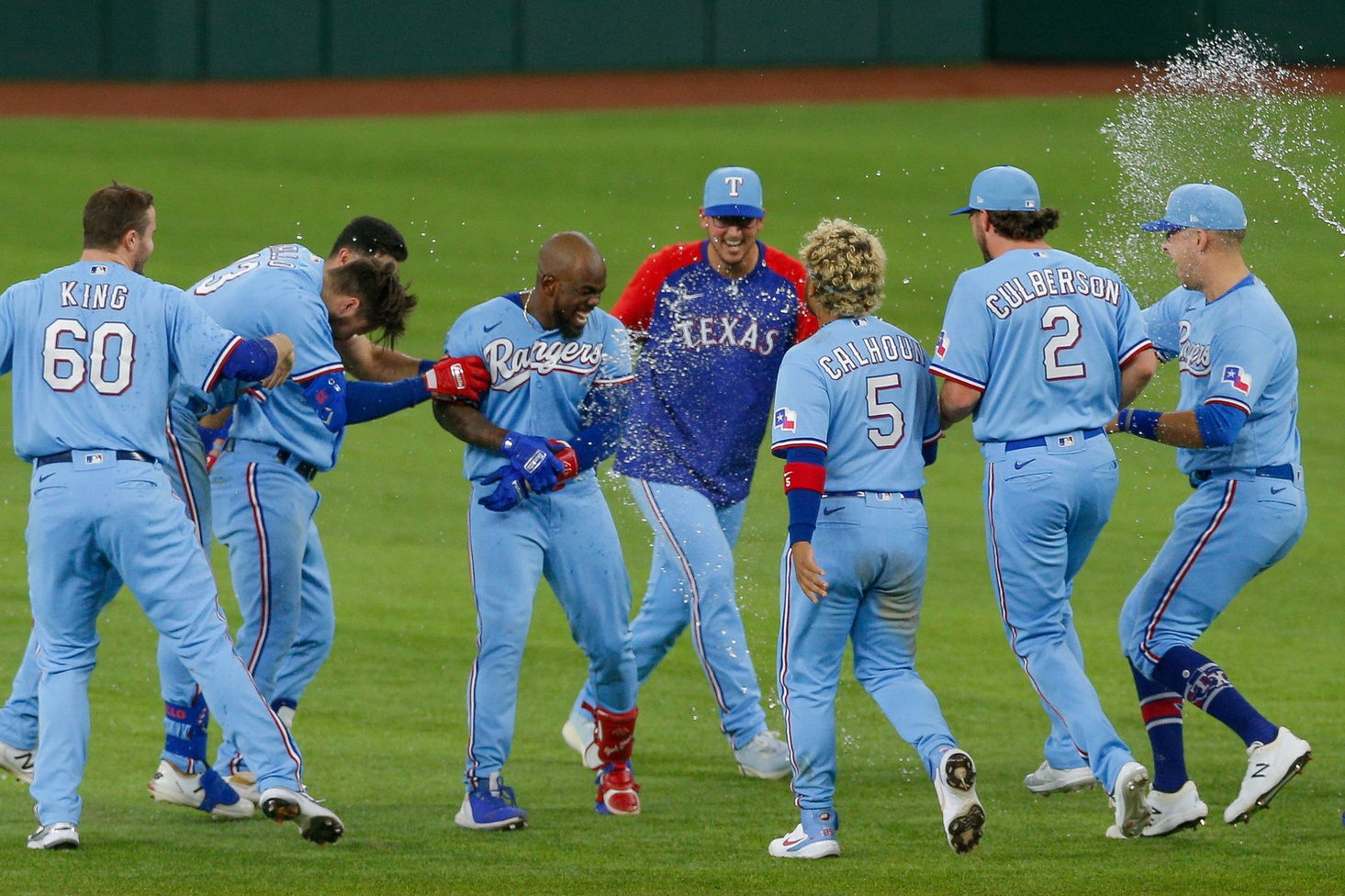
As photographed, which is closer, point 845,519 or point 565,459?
point 845,519

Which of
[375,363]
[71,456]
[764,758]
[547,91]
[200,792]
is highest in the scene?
[547,91]

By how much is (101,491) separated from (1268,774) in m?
3.66

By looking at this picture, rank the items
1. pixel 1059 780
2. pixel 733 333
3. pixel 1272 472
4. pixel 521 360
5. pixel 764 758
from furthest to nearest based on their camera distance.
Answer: pixel 733 333, pixel 764 758, pixel 1059 780, pixel 521 360, pixel 1272 472

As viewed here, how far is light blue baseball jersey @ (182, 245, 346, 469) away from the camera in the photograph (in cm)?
559

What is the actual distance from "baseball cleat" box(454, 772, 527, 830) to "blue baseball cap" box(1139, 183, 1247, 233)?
297 cm

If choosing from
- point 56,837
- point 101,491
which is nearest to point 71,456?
point 101,491

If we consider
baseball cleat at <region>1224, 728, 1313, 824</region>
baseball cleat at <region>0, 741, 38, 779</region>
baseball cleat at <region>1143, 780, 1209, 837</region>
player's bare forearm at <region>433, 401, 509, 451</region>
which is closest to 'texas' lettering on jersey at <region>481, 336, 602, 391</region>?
player's bare forearm at <region>433, 401, 509, 451</region>

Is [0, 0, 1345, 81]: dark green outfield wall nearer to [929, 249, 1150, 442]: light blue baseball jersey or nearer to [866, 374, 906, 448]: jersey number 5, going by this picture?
[929, 249, 1150, 442]: light blue baseball jersey

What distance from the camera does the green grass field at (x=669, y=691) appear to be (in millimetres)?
4906

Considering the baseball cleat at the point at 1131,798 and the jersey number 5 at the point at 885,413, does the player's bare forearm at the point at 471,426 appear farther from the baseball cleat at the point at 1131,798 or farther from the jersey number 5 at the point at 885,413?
the baseball cleat at the point at 1131,798

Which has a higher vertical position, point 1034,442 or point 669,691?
point 1034,442

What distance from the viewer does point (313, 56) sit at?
26.0 metres

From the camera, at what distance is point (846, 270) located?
5148 millimetres

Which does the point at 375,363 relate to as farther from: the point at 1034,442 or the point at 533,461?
the point at 1034,442
